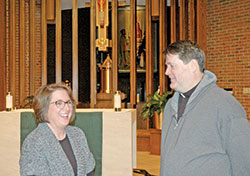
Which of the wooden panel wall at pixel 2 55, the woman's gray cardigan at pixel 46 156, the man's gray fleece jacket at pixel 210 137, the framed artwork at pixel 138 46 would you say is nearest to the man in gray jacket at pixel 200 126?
the man's gray fleece jacket at pixel 210 137

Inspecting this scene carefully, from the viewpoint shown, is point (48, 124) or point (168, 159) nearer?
point (168, 159)

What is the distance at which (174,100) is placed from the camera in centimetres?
181

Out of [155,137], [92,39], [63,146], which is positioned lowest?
[155,137]

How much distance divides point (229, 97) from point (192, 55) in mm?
286

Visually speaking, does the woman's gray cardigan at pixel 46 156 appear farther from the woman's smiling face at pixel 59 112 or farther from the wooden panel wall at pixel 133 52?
the wooden panel wall at pixel 133 52

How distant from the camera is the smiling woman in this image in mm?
1821

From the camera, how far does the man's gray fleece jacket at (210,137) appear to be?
147 centimetres

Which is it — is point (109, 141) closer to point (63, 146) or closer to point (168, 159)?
point (63, 146)

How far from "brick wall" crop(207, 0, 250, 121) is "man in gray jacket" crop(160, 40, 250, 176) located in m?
5.99

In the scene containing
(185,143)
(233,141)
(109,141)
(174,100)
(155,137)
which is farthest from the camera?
(155,137)

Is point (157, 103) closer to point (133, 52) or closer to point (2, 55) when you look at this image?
point (133, 52)

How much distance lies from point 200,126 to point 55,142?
85 cm

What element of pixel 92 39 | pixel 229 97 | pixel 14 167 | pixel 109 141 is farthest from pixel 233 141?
pixel 92 39

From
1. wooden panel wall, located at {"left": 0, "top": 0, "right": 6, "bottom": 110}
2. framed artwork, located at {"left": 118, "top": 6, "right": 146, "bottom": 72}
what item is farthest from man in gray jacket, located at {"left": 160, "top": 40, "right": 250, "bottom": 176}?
framed artwork, located at {"left": 118, "top": 6, "right": 146, "bottom": 72}
